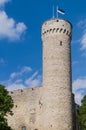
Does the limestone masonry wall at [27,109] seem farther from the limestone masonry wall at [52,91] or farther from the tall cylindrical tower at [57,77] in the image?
the tall cylindrical tower at [57,77]

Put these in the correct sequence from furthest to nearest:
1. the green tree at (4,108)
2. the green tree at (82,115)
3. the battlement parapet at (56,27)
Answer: the battlement parapet at (56,27), the green tree at (82,115), the green tree at (4,108)

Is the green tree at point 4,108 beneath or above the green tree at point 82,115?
beneath

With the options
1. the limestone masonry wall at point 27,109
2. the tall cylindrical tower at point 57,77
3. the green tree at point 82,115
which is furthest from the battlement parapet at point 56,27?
the green tree at point 82,115

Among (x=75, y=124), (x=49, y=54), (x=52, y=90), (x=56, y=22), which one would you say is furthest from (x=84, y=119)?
(x=56, y=22)

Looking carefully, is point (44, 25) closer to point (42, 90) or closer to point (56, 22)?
point (56, 22)

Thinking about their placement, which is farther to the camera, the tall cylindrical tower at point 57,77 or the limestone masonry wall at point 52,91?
the limestone masonry wall at point 52,91

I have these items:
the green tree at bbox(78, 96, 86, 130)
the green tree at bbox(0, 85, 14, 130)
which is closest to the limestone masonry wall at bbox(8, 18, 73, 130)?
the green tree at bbox(78, 96, 86, 130)

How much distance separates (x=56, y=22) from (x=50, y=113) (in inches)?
358

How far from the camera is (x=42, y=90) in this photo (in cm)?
4191

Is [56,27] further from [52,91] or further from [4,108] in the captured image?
[4,108]

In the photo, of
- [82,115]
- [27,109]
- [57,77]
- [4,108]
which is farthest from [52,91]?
[4,108]

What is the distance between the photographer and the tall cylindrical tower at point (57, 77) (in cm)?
3959

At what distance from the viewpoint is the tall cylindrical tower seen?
39.6 meters

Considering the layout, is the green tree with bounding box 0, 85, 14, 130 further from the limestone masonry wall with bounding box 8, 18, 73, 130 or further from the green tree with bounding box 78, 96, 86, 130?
the green tree with bounding box 78, 96, 86, 130
